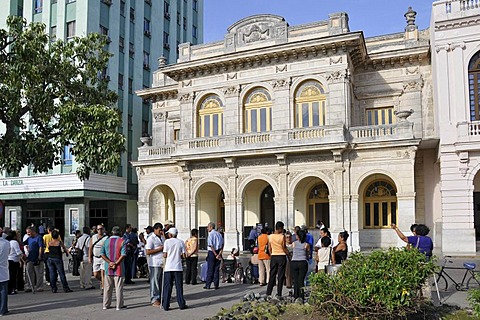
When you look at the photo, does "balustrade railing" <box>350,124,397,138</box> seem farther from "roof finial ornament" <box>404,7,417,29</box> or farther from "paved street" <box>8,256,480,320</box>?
"paved street" <box>8,256,480,320</box>

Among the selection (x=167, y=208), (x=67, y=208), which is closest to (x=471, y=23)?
(x=167, y=208)

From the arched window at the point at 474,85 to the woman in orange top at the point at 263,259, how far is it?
13046 millimetres

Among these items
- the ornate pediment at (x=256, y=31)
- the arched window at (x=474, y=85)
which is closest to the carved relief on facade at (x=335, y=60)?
the ornate pediment at (x=256, y=31)

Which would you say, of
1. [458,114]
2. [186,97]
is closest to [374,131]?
[458,114]

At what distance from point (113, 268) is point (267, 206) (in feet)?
60.7

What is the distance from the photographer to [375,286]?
7.83 m

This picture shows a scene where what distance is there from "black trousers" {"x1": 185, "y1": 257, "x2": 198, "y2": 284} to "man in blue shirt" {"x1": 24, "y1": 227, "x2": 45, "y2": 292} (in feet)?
13.4

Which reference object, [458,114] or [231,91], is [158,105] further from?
[458,114]

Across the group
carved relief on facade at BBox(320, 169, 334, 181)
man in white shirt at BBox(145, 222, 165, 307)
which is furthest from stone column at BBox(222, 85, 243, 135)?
man in white shirt at BBox(145, 222, 165, 307)

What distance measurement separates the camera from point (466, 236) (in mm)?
21391

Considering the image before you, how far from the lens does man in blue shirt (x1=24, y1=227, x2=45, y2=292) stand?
13859mm

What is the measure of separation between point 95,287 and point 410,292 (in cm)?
964

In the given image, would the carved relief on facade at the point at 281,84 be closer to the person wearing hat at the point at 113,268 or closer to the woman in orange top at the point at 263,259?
the woman in orange top at the point at 263,259

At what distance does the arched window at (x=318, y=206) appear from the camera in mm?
26969
